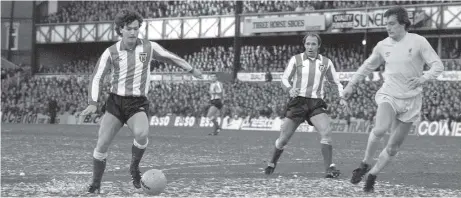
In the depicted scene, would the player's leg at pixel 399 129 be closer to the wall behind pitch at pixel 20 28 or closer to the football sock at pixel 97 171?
the football sock at pixel 97 171

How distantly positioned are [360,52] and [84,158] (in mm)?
32836

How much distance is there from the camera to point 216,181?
10414mm

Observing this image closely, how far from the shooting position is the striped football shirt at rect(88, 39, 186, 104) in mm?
8969

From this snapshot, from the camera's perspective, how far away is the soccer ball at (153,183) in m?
8.74

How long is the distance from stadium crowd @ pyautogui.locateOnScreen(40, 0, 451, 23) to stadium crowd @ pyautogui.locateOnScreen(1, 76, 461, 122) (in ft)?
16.3

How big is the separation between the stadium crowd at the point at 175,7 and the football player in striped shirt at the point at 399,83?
111 ft

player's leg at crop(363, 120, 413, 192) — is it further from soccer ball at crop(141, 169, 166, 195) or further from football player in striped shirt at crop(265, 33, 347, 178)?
football player in striped shirt at crop(265, 33, 347, 178)

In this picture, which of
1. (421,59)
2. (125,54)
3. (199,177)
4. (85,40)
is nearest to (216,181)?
(199,177)

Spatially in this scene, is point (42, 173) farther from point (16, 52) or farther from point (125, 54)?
point (16, 52)

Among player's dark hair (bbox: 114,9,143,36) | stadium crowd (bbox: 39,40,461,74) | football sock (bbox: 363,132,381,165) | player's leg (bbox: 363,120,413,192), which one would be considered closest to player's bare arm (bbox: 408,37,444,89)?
player's leg (bbox: 363,120,413,192)

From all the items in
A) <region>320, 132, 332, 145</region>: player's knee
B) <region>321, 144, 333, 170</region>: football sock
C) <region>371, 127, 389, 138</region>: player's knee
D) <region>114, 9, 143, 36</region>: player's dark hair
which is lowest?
<region>321, 144, 333, 170</region>: football sock

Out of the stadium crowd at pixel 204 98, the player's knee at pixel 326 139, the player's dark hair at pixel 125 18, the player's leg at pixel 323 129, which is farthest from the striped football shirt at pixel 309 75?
the stadium crowd at pixel 204 98

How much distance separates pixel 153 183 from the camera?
8.73 metres

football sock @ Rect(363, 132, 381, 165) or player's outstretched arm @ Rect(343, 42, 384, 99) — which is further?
player's outstretched arm @ Rect(343, 42, 384, 99)
